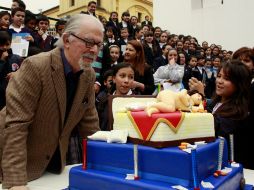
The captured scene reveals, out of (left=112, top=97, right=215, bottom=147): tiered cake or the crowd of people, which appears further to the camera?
the crowd of people

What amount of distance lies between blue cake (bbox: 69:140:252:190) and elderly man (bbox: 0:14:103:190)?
23 centimetres

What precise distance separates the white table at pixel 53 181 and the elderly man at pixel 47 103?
0.03m

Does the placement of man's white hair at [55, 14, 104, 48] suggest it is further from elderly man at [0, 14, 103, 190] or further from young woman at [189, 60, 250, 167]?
young woman at [189, 60, 250, 167]

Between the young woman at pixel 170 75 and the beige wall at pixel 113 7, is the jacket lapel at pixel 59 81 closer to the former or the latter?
the young woman at pixel 170 75

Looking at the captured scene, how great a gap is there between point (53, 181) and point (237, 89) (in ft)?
3.46

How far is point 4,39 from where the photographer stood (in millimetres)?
2998

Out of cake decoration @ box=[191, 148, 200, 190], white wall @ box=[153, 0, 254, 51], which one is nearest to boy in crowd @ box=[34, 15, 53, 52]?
cake decoration @ box=[191, 148, 200, 190]

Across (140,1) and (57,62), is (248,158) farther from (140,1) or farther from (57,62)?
(140,1)

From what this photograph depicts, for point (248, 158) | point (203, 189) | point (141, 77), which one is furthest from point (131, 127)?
point (141, 77)

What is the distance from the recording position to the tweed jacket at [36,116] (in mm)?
1218

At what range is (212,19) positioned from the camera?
433 inches

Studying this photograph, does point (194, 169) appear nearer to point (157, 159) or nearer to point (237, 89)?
point (157, 159)

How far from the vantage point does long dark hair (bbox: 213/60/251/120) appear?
165 cm

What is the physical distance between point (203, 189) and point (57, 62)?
0.76m
